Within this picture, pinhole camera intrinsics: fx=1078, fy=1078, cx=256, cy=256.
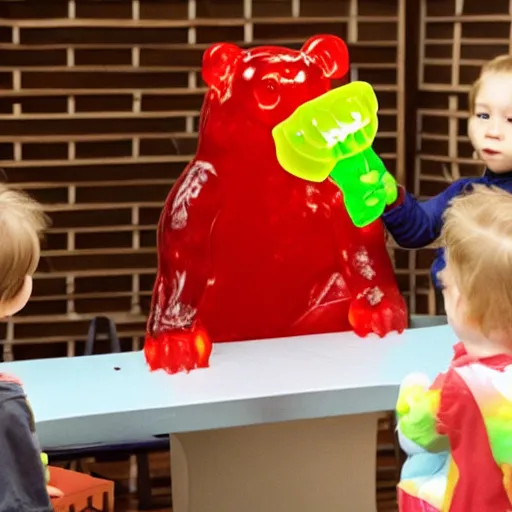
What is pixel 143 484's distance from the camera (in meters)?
2.34

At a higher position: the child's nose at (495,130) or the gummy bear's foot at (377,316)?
the child's nose at (495,130)

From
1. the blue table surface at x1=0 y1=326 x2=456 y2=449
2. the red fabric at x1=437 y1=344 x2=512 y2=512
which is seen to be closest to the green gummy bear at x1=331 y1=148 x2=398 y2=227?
the blue table surface at x1=0 y1=326 x2=456 y2=449

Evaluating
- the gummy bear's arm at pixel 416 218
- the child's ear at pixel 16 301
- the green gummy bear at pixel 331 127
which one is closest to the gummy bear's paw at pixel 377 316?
the gummy bear's arm at pixel 416 218

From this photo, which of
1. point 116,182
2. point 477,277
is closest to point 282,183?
point 477,277

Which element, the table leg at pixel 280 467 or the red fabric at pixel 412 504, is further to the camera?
the table leg at pixel 280 467

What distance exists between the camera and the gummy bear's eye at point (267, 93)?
1.64 m

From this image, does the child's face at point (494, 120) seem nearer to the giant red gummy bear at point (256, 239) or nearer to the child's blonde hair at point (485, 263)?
the giant red gummy bear at point (256, 239)

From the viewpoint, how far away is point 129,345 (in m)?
2.51

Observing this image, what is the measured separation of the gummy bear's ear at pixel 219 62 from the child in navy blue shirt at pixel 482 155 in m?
0.33

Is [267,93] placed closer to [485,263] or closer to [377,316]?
[377,316]

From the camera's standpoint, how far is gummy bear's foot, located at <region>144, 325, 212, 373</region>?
62.3 inches

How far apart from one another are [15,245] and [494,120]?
2.79ft

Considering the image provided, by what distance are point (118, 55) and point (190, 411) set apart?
1.10 meters

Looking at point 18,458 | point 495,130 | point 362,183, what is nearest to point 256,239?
point 362,183
